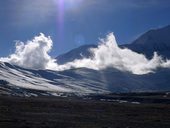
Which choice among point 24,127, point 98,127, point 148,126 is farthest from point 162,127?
point 24,127

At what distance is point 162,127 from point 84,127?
14450 mm

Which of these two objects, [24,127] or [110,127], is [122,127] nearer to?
[110,127]

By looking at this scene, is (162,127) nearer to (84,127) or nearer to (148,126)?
(148,126)

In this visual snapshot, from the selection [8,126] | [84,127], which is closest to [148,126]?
[84,127]

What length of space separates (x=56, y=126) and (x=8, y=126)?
271 inches

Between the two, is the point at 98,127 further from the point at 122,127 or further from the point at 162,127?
the point at 162,127

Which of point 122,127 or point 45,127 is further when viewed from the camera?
point 122,127

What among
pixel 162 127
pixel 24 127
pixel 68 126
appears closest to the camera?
pixel 24 127

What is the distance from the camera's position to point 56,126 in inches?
2235

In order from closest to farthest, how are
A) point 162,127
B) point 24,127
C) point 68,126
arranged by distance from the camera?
point 24,127 → point 68,126 → point 162,127

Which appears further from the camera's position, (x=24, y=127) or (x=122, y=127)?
(x=122, y=127)

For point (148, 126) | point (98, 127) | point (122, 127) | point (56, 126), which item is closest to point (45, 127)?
point (56, 126)

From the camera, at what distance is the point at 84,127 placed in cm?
5594

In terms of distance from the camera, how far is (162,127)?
63.2 metres
